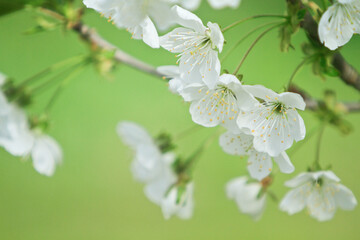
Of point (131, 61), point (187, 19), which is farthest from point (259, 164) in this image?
point (131, 61)

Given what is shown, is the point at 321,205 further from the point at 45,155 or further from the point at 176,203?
the point at 45,155

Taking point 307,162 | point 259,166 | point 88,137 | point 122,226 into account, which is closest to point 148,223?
point 122,226

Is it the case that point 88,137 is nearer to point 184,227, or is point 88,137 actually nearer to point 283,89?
point 184,227

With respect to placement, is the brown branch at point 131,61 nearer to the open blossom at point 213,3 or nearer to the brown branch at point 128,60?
the brown branch at point 128,60

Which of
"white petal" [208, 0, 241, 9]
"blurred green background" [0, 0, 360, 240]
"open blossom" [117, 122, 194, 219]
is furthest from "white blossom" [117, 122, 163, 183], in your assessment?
"blurred green background" [0, 0, 360, 240]

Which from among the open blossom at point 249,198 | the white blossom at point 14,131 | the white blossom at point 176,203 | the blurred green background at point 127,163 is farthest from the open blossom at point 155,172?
the blurred green background at point 127,163

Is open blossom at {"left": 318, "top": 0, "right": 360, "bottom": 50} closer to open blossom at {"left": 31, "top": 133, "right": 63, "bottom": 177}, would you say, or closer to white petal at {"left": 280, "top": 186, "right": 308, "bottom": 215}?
white petal at {"left": 280, "top": 186, "right": 308, "bottom": 215}
